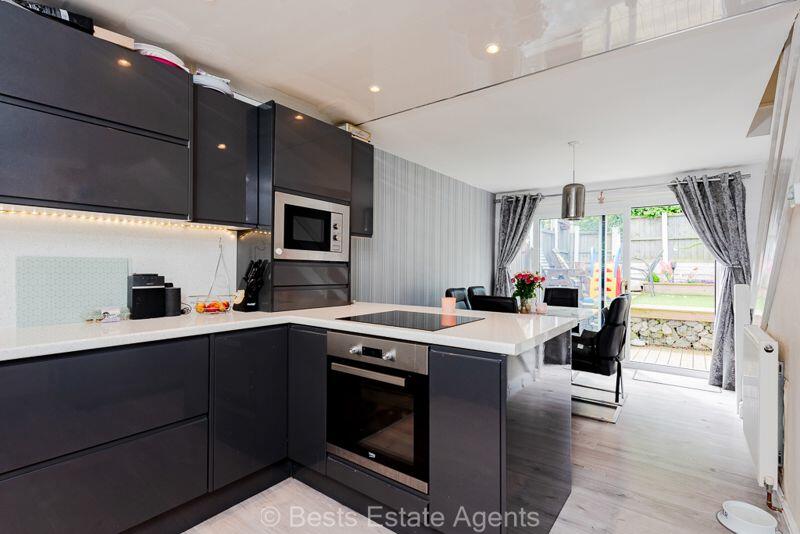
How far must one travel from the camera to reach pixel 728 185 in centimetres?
418

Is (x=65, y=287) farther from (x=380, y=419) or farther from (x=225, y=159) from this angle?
(x=380, y=419)

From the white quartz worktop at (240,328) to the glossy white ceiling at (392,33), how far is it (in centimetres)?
141

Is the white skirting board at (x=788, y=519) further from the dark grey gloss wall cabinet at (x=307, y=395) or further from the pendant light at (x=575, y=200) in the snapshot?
the pendant light at (x=575, y=200)

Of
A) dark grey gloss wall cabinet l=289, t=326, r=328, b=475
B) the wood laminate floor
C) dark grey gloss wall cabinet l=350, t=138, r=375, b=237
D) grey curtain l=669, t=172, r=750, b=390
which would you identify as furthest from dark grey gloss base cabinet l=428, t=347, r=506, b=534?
grey curtain l=669, t=172, r=750, b=390

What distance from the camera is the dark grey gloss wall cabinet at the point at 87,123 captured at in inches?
58.4

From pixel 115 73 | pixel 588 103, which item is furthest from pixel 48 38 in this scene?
pixel 588 103

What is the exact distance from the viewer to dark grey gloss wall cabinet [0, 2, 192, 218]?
4.87ft

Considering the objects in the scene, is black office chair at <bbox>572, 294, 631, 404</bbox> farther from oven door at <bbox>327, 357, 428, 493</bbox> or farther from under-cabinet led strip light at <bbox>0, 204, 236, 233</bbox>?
under-cabinet led strip light at <bbox>0, 204, 236, 233</bbox>

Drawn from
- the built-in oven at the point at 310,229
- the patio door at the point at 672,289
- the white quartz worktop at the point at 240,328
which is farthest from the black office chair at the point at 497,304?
the patio door at the point at 672,289

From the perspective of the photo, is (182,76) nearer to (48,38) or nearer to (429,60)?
(48,38)

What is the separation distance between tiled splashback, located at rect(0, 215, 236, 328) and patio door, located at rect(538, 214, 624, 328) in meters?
4.50

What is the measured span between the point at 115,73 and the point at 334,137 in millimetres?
1245

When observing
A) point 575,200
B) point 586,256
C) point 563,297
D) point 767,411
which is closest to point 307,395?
point 767,411

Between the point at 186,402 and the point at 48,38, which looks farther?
the point at 186,402
